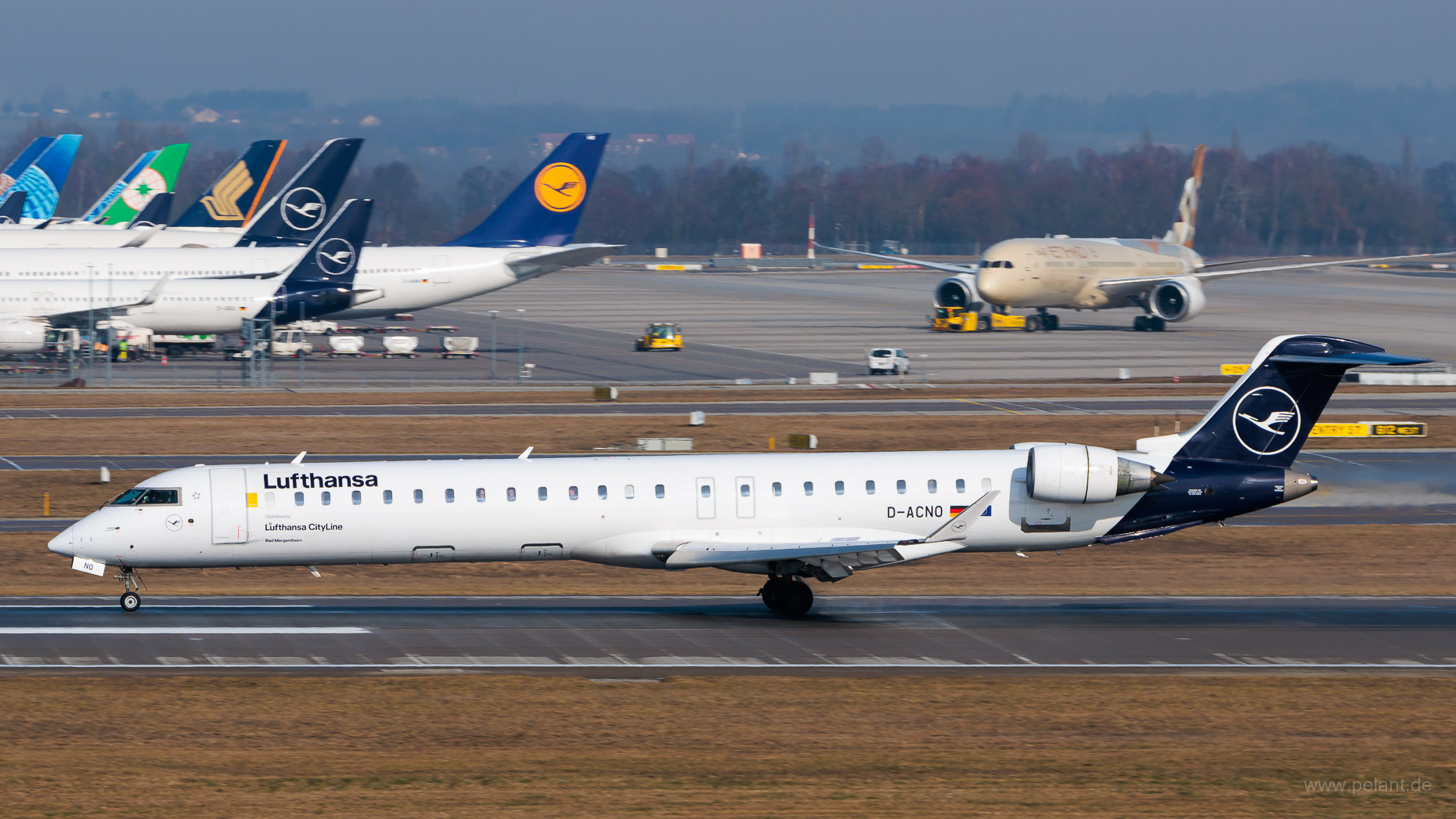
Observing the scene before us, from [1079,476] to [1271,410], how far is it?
598cm

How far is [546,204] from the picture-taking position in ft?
353

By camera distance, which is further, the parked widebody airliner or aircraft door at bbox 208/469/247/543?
the parked widebody airliner

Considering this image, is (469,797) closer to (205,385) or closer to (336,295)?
(205,385)

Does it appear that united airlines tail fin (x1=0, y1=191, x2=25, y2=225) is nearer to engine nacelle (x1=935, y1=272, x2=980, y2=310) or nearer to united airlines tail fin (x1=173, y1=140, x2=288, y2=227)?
united airlines tail fin (x1=173, y1=140, x2=288, y2=227)

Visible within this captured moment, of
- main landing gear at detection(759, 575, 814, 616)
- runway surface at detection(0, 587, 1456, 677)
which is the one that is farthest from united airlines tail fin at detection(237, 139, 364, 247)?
main landing gear at detection(759, 575, 814, 616)

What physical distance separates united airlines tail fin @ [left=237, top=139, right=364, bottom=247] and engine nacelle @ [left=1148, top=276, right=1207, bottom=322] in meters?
60.8

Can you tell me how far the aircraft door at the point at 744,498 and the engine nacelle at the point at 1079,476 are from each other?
21.5 ft

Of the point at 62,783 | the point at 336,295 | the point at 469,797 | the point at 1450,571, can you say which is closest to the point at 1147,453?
the point at 1450,571

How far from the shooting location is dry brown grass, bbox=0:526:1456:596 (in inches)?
1649

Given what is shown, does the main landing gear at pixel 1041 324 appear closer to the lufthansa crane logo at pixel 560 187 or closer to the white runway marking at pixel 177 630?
the lufthansa crane logo at pixel 560 187

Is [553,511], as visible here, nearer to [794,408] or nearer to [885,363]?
[794,408]

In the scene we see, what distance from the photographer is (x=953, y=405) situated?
257ft

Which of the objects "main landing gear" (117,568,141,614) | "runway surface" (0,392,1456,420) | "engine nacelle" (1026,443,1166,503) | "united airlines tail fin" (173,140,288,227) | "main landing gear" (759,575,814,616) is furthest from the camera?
"united airlines tail fin" (173,140,288,227)

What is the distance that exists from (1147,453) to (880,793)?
1766cm
